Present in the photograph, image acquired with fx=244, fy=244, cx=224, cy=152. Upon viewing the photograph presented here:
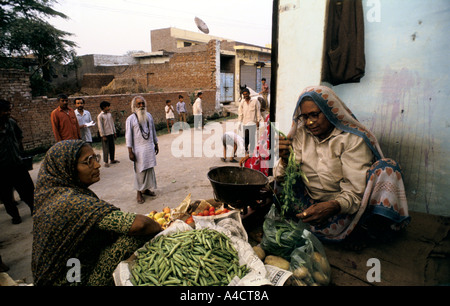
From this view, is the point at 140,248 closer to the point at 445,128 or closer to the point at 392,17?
the point at 445,128

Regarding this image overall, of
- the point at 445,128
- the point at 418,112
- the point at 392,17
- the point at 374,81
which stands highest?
the point at 392,17

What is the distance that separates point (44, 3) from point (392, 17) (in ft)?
74.7

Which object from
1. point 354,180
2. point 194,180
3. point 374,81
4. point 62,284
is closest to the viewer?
point 62,284

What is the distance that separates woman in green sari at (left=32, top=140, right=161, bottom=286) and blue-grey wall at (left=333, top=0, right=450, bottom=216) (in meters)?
3.22

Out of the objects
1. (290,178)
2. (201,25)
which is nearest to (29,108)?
(290,178)

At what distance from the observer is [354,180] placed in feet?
8.18

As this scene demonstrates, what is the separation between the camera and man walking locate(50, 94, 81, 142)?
5.72 meters

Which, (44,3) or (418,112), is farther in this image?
(44,3)

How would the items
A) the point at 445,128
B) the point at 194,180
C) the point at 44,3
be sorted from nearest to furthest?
the point at 445,128, the point at 194,180, the point at 44,3

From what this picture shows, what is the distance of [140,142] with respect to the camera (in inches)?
199

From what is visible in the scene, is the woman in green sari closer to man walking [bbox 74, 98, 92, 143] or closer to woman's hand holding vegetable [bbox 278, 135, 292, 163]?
woman's hand holding vegetable [bbox 278, 135, 292, 163]

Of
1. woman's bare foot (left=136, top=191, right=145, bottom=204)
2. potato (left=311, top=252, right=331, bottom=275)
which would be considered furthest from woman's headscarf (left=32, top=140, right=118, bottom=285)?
woman's bare foot (left=136, top=191, right=145, bottom=204)

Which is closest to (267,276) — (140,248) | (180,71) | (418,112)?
(140,248)

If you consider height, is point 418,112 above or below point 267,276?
above
